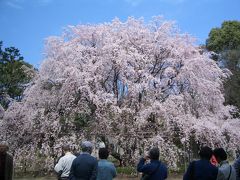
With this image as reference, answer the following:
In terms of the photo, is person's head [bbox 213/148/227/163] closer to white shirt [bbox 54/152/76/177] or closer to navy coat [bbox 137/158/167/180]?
navy coat [bbox 137/158/167/180]

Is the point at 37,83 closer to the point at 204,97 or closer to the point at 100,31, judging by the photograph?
the point at 100,31

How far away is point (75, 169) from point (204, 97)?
1287cm

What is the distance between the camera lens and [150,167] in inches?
240

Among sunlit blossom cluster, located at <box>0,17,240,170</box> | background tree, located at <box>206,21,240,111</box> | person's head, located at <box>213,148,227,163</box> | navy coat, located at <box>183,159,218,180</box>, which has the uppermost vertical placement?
background tree, located at <box>206,21,240,111</box>

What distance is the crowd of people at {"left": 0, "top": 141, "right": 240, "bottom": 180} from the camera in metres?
5.74

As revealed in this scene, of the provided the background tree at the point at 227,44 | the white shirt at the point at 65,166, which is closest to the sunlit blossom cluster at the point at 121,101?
the white shirt at the point at 65,166

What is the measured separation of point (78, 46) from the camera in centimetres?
1812

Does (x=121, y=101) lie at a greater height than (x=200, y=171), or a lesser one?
greater

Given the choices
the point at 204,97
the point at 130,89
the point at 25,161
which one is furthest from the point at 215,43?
the point at 25,161

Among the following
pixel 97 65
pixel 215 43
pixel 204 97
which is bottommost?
pixel 204 97

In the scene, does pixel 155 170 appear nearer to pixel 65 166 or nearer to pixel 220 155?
pixel 220 155

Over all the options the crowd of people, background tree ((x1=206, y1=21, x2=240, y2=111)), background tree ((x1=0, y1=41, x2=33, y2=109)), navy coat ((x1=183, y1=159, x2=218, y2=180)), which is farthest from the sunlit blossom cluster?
background tree ((x1=206, y1=21, x2=240, y2=111))

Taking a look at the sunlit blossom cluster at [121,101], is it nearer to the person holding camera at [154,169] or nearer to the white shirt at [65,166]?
the white shirt at [65,166]

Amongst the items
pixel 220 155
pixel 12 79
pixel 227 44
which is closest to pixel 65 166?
pixel 220 155
